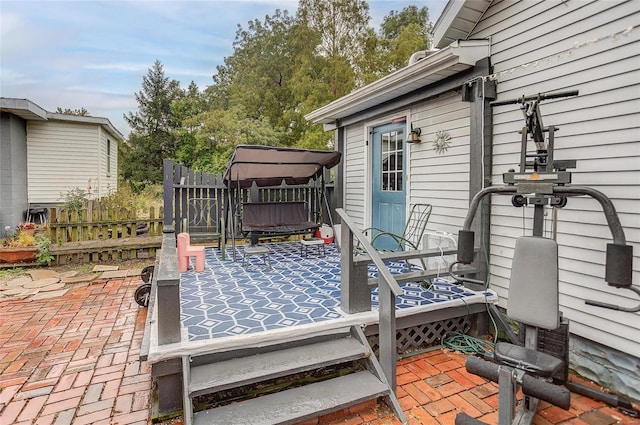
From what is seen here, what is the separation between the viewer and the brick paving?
89.6 inches

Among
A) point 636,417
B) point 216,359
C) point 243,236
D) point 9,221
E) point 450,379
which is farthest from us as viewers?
point 9,221

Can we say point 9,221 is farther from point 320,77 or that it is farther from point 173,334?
point 320,77

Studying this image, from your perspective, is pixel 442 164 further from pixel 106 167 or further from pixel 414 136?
pixel 106 167

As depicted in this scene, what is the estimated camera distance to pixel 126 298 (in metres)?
4.63

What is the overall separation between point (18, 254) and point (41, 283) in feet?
4.39

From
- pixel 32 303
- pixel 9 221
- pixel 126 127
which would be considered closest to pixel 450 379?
pixel 32 303

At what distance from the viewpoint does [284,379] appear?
8.41 feet

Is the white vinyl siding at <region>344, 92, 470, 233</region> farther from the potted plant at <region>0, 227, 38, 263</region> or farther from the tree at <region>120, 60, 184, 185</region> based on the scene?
the tree at <region>120, 60, 184, 185</region>

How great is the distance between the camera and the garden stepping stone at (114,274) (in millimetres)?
5590

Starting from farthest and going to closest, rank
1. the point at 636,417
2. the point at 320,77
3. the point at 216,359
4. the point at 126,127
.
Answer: the point at 126,127, the point at 320,77, the point at 216,359, the point at 636,417

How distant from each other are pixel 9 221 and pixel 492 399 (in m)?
10.8

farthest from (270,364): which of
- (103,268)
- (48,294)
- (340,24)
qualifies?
(340,24)

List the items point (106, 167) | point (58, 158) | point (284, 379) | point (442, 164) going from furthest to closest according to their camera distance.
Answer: point (106, 167), point (58, 158), point (442, 164), point (284, 379)

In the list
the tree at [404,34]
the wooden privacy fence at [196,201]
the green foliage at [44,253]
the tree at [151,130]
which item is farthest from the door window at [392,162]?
the tree at [151,130]
